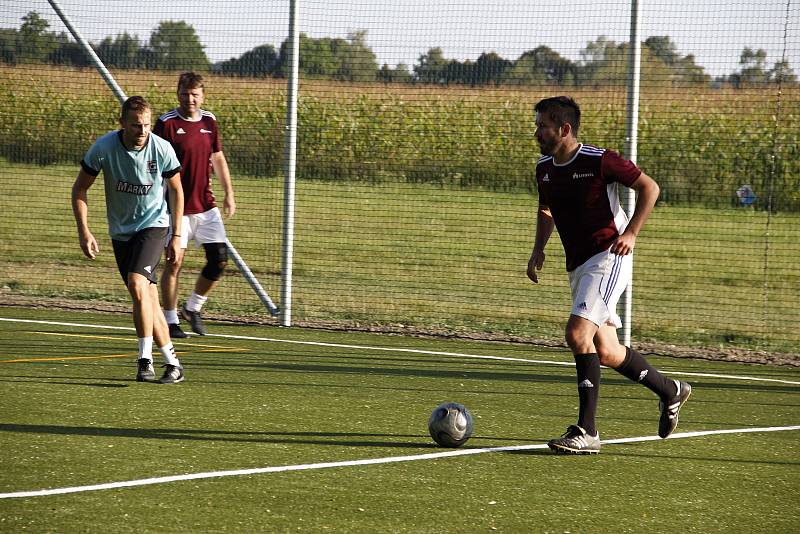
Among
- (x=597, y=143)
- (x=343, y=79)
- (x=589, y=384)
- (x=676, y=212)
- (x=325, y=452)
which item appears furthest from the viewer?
(x=597, y=143)

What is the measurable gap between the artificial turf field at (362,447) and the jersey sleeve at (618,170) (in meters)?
1.59

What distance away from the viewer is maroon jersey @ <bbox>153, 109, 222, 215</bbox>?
1130cm

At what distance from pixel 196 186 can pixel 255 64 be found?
3.30 m

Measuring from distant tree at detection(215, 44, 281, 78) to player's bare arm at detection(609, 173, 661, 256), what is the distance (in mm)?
7355

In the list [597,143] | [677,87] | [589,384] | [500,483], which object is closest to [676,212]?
[597,143]

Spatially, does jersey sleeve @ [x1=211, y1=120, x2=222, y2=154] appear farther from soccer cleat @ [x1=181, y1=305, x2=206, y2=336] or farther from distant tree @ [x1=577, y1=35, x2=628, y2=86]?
distant tree @ [x1=577, y1=35, x2=628, y2=86]

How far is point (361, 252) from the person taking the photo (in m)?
19.1

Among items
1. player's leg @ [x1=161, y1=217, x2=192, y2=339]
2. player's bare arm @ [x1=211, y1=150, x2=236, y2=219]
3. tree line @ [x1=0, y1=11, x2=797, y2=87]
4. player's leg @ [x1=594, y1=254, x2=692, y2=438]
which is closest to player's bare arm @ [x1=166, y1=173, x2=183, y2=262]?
player's leg @ [x1=161, y1=217, x2=192, y2=339]

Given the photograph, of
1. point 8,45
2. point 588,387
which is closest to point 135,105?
point 588,387

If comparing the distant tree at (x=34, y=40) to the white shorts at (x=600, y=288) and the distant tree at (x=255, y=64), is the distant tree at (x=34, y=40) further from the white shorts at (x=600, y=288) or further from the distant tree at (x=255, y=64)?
the white shorts at (x=600, y=288)

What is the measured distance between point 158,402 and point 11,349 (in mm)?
2755

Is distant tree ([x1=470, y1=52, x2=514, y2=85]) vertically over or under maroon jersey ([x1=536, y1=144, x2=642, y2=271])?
over

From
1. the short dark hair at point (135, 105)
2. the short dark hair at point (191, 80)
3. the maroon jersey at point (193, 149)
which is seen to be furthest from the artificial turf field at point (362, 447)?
the short dark hair at point (191, 80)

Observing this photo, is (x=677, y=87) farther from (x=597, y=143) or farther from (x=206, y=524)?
(x=206, y=524)
